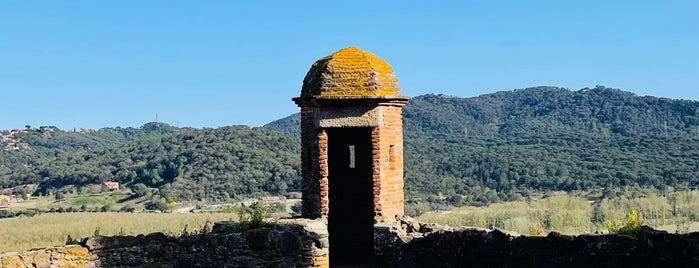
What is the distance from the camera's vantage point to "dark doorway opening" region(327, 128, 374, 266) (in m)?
12.0

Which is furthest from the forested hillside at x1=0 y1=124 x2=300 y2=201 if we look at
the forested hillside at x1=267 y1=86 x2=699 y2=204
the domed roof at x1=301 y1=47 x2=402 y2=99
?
the domed roof at x1=301 y1=47 x2=402 y2=99

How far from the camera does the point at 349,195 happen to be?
1234 centimetres

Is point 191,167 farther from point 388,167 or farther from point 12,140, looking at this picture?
point 12,140

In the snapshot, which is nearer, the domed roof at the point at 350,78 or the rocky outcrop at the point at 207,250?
the rocky outcrop at the point at 207,250

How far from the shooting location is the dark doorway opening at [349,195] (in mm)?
12023

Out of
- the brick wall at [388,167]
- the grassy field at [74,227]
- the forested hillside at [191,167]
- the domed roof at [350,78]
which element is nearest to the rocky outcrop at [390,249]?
the brick wall at [388,167]

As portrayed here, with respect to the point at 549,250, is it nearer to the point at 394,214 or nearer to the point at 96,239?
the point at 394,214

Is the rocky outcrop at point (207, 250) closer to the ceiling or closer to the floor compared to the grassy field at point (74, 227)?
closer to the ceiling

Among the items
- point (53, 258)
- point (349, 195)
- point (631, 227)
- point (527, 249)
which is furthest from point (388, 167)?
point (53, 258)

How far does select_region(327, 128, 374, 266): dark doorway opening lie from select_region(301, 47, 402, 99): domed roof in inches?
Answer: 63.6

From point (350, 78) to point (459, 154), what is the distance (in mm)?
57854

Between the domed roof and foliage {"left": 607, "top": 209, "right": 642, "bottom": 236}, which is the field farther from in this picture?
foliage {"left": 607, "top": 209, "right": 642, "bottom": 236}

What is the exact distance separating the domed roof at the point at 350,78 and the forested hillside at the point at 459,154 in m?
36.1

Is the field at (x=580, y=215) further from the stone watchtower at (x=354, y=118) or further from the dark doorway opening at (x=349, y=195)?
the stone watchtower at (x=354, y=118)
